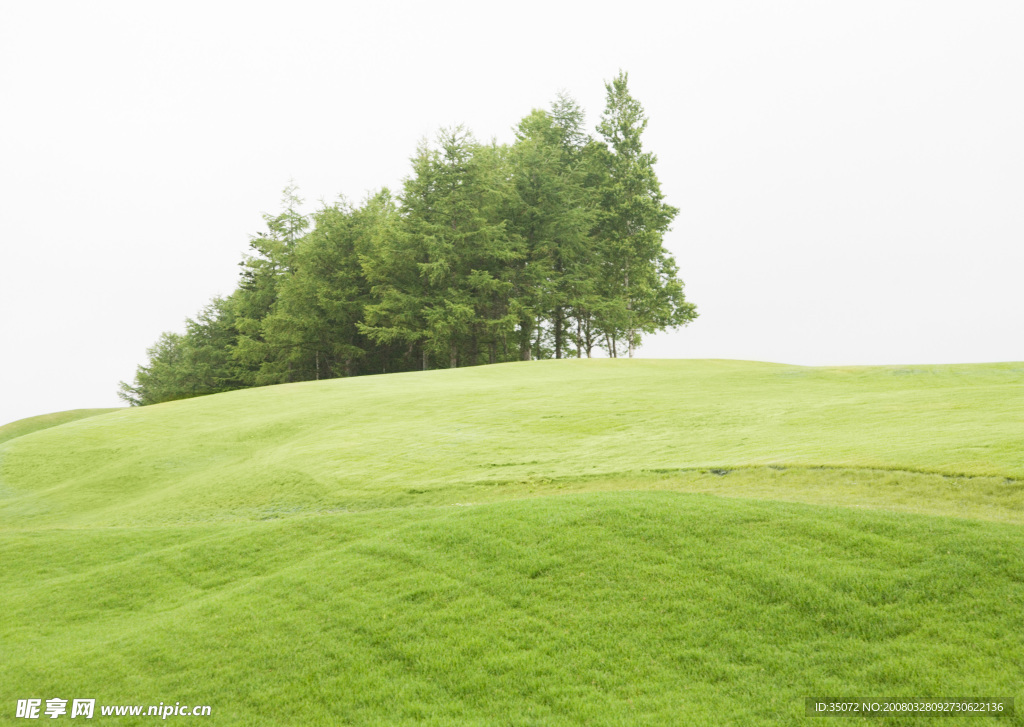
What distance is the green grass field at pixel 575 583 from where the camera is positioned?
5508 millimetres

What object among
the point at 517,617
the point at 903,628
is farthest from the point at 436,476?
the point at 903,628

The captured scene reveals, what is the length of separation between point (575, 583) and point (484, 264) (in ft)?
133

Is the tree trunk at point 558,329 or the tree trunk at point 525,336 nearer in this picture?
the tree trunk at point 525,336

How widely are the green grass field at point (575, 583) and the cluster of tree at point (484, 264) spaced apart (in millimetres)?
28471

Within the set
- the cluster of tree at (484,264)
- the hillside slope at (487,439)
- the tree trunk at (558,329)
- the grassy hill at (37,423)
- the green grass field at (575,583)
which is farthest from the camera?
the tree trunk at (558,329)

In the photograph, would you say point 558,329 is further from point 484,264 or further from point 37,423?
point 37,423

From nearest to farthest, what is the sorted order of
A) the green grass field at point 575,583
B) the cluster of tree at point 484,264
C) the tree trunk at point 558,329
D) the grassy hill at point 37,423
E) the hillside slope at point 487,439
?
the green grass field at point 575,583, the hillside slope at point 487,439, the grassy hill at point 37,423, the cluster of tree at point 484,264, the tree trunk at point 558,329

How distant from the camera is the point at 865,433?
1327 centimetres

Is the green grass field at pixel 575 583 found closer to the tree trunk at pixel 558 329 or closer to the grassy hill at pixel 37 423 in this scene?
the grassy hill at pixel 37 423

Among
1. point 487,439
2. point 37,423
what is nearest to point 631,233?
point 487,439

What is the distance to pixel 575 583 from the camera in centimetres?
714

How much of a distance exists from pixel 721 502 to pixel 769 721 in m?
4.33

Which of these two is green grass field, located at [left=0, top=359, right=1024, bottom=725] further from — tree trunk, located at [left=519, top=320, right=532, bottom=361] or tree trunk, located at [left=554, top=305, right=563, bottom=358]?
tree trunk, located at [left=554, top=305, right=563, bottom=358]

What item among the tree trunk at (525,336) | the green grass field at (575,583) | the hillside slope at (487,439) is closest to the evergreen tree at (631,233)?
A: the tree trunk at (525,336)
